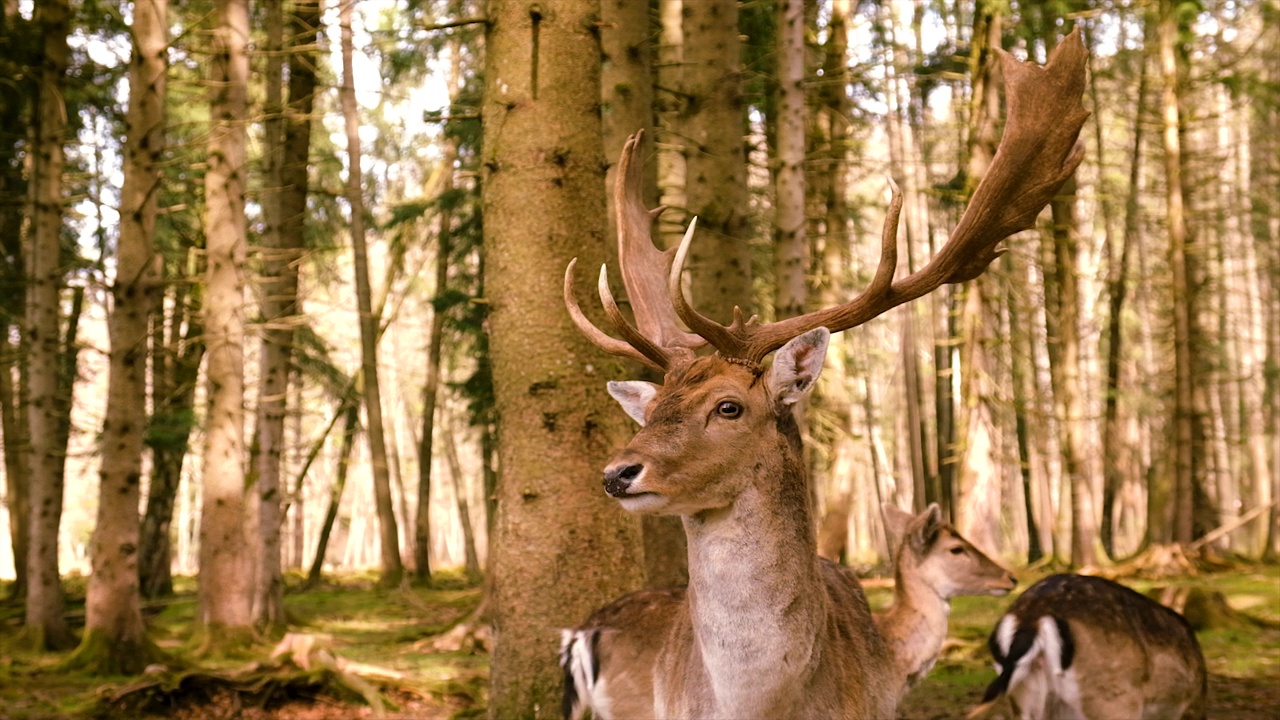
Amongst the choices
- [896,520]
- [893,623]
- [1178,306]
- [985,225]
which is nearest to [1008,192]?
[985,225]

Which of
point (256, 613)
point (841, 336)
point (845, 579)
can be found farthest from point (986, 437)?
point (845, 579)

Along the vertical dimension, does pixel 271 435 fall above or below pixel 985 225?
below

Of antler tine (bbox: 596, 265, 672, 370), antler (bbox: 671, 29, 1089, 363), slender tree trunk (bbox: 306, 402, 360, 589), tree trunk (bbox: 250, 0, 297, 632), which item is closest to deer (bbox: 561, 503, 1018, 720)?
antler tine (bbox: 596, 265, 672, 370)

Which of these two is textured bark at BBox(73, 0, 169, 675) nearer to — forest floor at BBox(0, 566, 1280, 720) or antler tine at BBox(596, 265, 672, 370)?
forest floor at BBox(0, 566, 1280, 720)

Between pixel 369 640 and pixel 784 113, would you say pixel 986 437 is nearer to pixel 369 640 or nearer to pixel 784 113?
pixel 784 113

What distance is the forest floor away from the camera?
30.1 feet

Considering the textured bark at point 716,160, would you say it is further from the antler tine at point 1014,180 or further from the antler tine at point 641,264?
the antler tine at point 1014,180

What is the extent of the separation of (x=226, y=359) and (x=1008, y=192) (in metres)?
9.31

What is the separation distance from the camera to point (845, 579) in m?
5.94

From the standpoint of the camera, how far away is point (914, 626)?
285 inches

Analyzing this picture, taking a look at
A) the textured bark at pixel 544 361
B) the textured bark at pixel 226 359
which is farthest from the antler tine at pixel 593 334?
the textured bark at pixel 226 359

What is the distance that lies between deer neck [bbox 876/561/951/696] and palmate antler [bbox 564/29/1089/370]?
2.30 meters

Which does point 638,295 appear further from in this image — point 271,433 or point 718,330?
point 271,433

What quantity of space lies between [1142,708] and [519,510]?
392 centimetres
